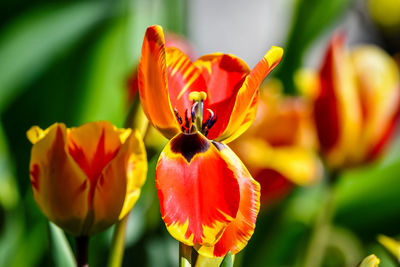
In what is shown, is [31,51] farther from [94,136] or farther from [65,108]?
[94,136]

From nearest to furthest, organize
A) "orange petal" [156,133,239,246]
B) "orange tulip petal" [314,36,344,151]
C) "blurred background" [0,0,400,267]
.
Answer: "orange petal" [156,133,239,246], "orange tulip petal" [314,36,344,151], "blurred background" [0,0,400,267]

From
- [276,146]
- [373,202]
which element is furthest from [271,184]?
[373,202]

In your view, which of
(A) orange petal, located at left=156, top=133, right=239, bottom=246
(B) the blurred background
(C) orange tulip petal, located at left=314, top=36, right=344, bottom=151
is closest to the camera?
(A) orange petal, located at left=156, top=133, right=239, bottom=246

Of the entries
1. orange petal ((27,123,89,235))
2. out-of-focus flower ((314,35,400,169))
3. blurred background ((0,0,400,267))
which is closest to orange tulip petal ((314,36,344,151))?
out-of-focus flower ((314,35,400,169))

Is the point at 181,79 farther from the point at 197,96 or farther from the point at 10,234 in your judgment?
the point at 10,234

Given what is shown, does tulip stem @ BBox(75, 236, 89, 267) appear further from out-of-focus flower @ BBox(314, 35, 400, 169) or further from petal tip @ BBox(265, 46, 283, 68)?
out-of-focus flower @ BBox(314, 35, 400, 169)

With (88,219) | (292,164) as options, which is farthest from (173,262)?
(88,219)
